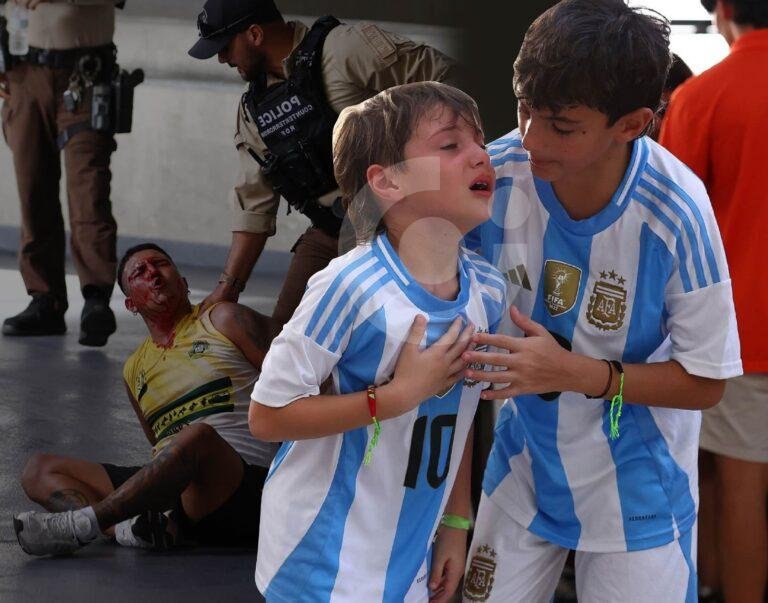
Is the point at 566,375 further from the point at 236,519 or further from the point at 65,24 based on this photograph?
the point at 65,24

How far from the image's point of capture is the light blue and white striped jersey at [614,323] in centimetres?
199

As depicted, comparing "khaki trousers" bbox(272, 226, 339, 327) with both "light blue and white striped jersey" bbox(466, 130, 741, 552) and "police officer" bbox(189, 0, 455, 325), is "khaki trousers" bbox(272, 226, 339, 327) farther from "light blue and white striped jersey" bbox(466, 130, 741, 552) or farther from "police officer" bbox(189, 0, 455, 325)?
"light blue and white striped jersey" bbox(466, 130, 741, 552)

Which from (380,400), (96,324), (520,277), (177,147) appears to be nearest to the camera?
(380,400)

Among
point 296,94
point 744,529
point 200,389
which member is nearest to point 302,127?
point 296,94

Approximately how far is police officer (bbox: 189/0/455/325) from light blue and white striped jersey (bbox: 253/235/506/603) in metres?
1.99

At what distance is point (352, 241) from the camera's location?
6.81 feet

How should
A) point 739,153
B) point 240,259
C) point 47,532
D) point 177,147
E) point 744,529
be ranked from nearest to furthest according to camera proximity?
1. point 739,153
2. point 744,529
3. point 47,532
4. point 240,259
5. point 177,147

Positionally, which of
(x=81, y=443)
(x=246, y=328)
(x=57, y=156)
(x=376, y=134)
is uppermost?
(x=376, y=134)

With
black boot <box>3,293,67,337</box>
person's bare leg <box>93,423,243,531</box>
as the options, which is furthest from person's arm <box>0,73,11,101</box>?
person's bare leg <box>93,423,243,531</box>

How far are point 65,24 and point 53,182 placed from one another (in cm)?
84

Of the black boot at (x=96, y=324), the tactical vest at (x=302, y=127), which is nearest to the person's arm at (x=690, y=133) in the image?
the tactical vest at (x=302, y=127)

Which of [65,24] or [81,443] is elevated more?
[65,24]

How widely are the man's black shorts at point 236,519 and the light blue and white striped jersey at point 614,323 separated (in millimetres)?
1612

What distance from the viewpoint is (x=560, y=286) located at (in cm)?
207
